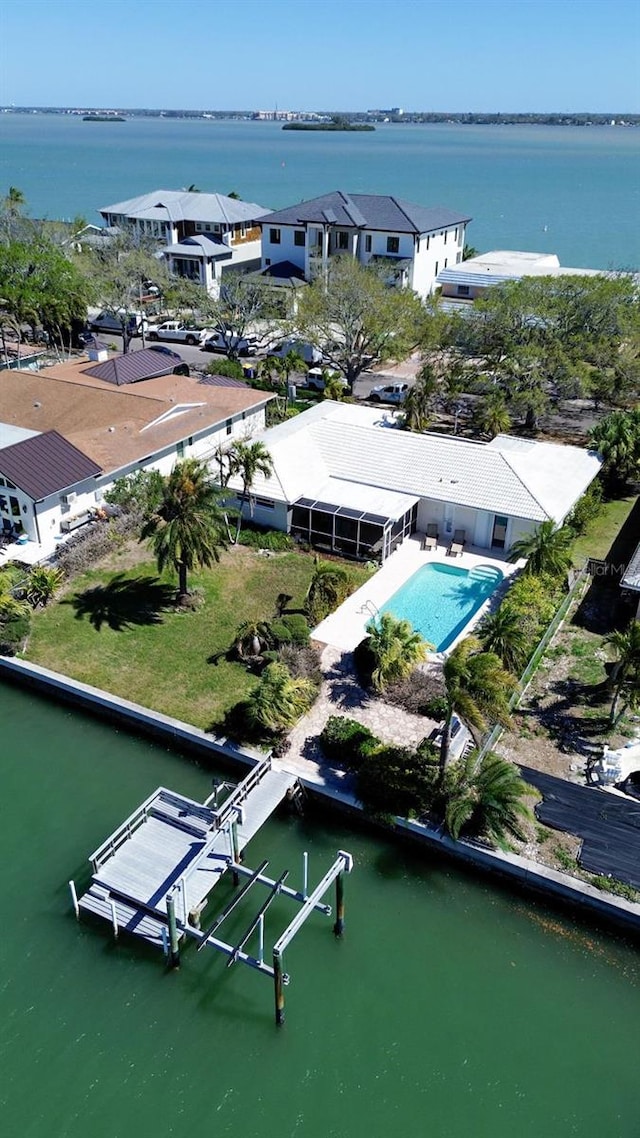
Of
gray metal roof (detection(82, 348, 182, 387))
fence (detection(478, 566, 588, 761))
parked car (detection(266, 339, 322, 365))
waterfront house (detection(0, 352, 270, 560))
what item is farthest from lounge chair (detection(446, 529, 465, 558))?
parked car (detection(266, 339, 322, 365))

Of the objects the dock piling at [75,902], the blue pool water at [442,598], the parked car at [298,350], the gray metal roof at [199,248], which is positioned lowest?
the dock piling at [75,902]

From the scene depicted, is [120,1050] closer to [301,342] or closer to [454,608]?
[454,608]

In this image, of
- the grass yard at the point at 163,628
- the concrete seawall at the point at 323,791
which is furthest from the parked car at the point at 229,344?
the concrete seawall at the point at 323,791

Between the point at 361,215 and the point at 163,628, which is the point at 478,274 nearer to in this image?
the point at 361,215

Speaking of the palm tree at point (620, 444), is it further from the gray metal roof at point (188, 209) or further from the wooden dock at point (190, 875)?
the gray metal roof at point (188, 209)

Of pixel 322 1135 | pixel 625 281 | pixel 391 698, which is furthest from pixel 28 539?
pixel 625 281

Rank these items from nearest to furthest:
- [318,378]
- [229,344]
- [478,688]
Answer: [478,688] < [318,378] < [229,344]

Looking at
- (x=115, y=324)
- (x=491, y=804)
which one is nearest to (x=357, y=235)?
(x=115, y=324)
